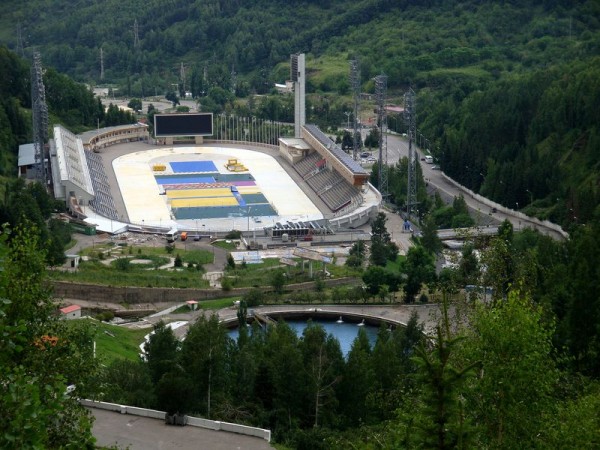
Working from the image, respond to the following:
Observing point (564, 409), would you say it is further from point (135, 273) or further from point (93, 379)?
point (135, 273)

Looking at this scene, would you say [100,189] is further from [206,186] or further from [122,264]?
[122,264]

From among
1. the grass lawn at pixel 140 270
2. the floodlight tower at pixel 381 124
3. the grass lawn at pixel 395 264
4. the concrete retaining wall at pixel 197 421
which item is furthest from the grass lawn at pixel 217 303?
the concrete retaining wall at pixel 197 421

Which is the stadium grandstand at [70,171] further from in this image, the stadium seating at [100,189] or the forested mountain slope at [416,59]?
the forested mountain slope at [416,59]

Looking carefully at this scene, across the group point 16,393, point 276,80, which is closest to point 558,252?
point 16,393

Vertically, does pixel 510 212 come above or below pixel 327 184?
below

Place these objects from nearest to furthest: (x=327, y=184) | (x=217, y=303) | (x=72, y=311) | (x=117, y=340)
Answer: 1. (x=117, y=340)
2. (x=72, y=311)
3. (x=217, y=303)
4. (x=327, y=184)

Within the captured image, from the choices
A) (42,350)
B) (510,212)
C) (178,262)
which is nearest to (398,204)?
(510,212)
